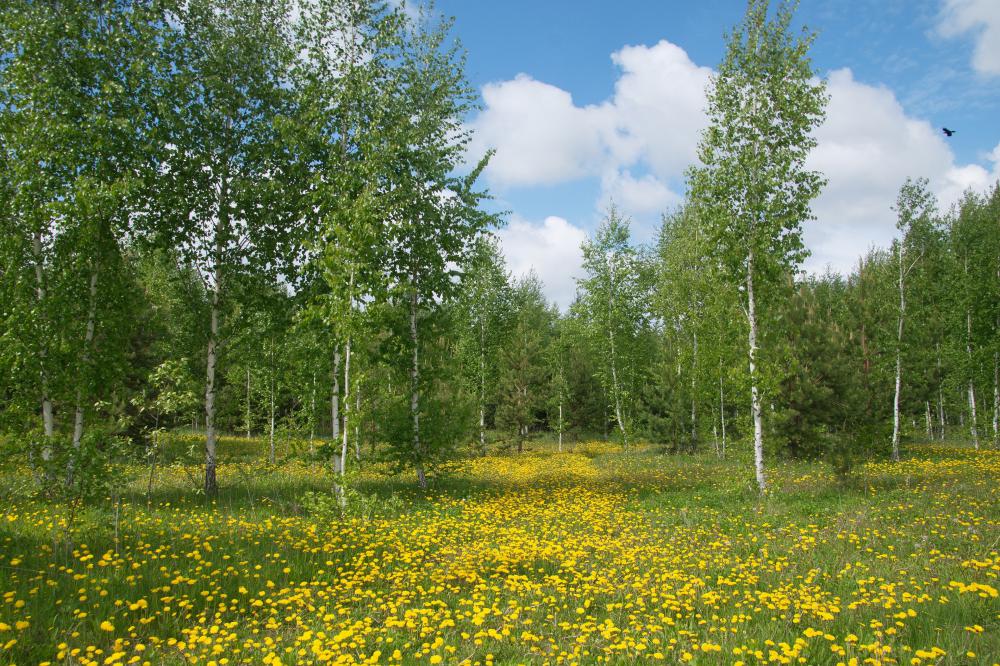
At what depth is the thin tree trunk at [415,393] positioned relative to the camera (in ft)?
50.2

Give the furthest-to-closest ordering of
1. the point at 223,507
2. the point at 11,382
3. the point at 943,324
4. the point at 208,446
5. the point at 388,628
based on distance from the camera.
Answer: the point at 943,324, the point at 208,446, the point at 223,507, the point at 11,382, the point at 388,628

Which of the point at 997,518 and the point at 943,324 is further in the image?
the point at 943,324

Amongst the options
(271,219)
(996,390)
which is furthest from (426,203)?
(996,390)

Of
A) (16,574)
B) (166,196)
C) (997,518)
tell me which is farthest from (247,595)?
(997,518)

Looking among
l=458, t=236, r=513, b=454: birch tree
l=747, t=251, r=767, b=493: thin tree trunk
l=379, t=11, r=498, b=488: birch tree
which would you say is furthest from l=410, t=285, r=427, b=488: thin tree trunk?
l=458, t=236, r=513, b=454: birch tree

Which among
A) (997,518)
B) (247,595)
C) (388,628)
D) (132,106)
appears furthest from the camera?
(132,106)

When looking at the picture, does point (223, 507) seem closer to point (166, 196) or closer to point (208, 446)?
point (208, 446)

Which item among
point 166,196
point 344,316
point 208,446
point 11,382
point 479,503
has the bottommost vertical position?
point 479,503

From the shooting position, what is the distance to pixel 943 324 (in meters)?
29.6

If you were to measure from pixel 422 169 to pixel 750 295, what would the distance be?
9675mm

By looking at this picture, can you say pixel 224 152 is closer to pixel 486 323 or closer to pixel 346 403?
pixel 346 403

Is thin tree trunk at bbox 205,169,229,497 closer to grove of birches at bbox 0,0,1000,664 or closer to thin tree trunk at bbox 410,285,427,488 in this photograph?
grove of birches at bbox 0,0,1000,664

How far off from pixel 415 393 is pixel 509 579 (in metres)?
8.80

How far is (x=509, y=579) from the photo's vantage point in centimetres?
733
